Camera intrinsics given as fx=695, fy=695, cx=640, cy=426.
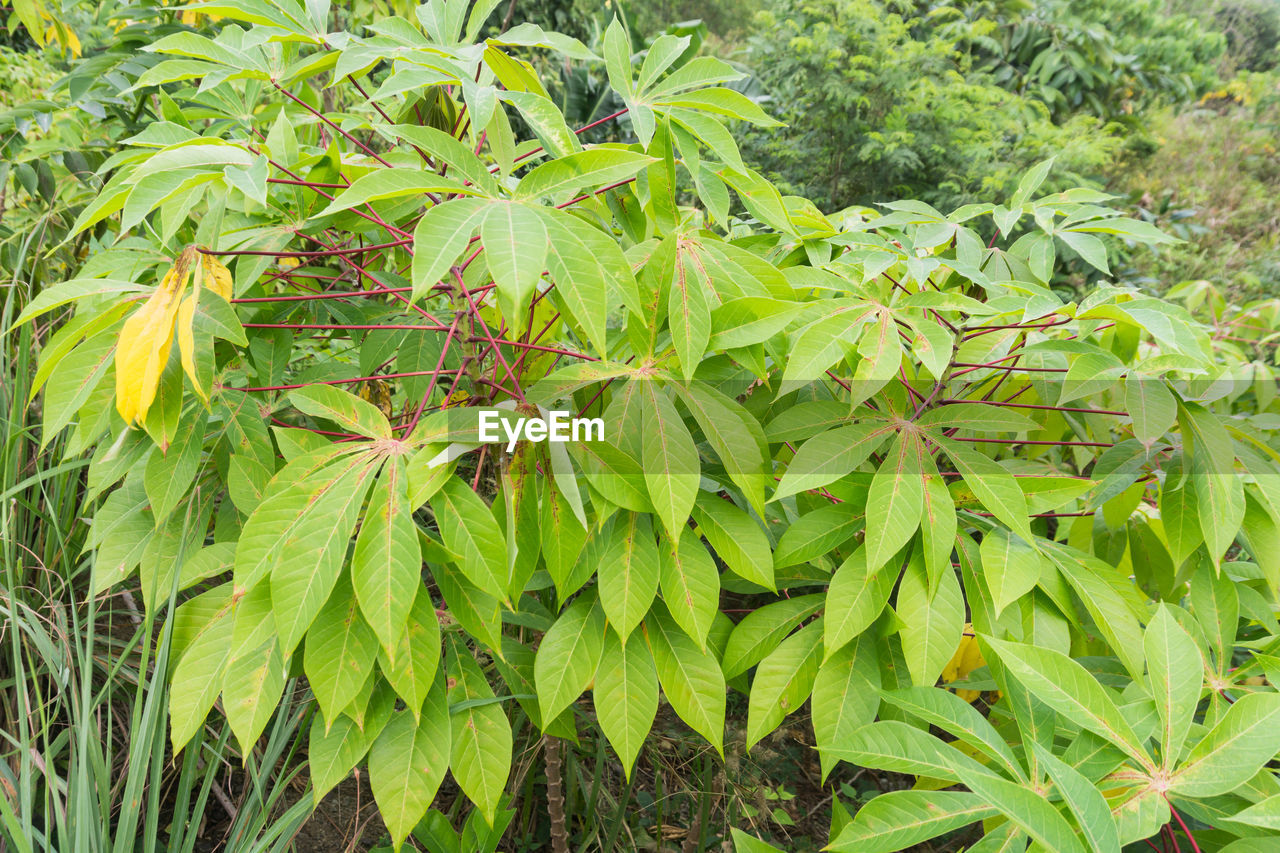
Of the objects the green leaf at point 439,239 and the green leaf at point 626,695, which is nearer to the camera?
the green leaf at point 439,239

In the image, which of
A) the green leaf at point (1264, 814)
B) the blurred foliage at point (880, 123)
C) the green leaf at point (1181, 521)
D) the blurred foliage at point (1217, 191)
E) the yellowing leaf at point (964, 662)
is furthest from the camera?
the blurred foliage at point (1217, 191)

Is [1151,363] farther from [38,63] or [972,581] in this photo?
[38,63]

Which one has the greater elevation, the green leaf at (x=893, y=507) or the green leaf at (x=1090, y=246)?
the green leaf at (x=1090, y=246)

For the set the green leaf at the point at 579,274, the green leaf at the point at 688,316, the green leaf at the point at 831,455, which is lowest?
Result: the green leaf at the point at 831,455

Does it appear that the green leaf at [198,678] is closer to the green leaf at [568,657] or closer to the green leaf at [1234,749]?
the green leaf at [568,657]

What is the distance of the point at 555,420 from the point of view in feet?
2.37

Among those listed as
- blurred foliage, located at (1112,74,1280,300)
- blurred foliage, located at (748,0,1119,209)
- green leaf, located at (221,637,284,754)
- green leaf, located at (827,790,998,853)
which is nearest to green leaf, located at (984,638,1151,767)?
green leaf, located at (827,790,998,853)

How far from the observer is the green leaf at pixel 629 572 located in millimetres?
722

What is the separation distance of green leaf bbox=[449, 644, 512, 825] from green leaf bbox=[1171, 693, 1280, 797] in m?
0.66

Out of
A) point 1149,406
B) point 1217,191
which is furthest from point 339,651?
point 1217,191

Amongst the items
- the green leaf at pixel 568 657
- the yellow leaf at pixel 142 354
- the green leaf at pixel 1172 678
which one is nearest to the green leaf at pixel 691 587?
the green leaf at pixel 568 657

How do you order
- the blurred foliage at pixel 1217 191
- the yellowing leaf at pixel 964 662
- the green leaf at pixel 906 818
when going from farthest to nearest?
the blurred foliage at pixel 1217 191, the yellowing leaf at pixel 964 662, the green leaf at pixel 906 818

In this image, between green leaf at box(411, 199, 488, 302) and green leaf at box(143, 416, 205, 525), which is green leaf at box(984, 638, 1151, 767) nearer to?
green leaf at box(411, 199, 488, 302)

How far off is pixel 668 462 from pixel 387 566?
0.28 metres
